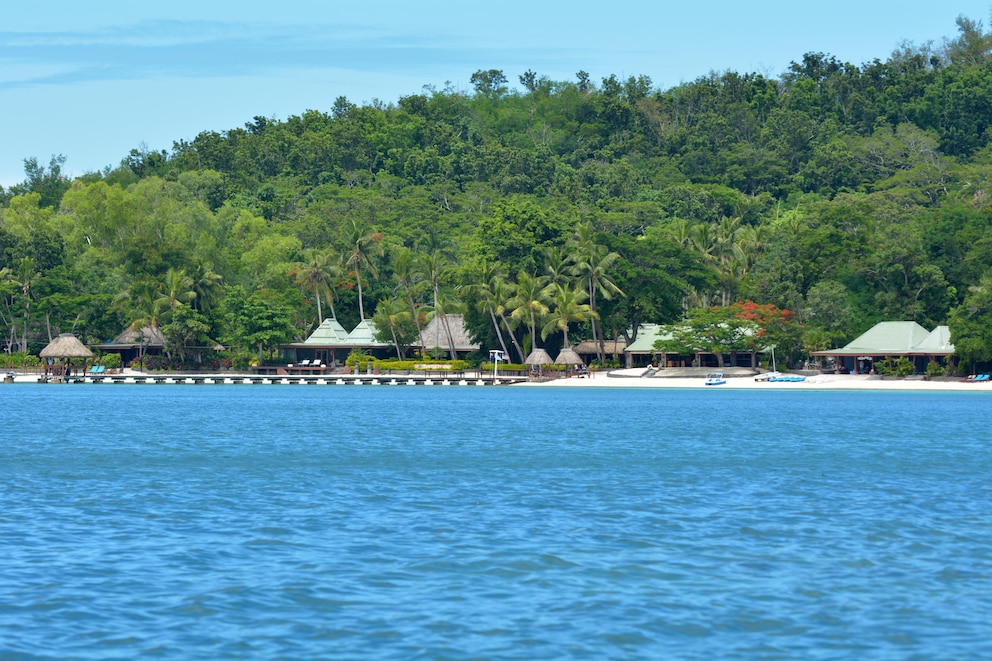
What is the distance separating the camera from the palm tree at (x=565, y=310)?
84.7 meters

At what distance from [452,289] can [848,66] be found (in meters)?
83.7

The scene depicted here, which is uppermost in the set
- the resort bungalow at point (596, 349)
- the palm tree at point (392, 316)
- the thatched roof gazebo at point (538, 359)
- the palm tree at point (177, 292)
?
the palm tree at point (177, 292)

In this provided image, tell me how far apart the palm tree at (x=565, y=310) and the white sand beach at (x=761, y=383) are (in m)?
3.74

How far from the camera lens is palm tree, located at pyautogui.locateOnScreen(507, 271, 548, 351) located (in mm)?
85375

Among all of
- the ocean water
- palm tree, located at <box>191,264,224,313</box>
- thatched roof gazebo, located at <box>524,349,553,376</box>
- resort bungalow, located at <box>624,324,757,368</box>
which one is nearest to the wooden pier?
thatched roof gazebo, located at <box>524,349,553,376</box>

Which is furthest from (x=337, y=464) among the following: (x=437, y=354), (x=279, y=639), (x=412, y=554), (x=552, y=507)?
(x=437, y=354)

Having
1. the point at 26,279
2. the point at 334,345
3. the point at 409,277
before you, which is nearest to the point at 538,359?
the point at 409,277

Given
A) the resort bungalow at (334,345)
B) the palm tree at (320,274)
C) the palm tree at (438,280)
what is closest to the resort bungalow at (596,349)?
the palm tree at (438,280)

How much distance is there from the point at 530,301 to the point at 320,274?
66.0ft

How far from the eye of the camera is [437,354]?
95.3 m

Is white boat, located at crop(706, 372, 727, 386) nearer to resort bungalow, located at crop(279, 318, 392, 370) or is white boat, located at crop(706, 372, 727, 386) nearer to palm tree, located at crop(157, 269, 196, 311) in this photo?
resort bungalow, located at crop(279, 318, 392, 370)

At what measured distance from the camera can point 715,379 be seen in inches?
3334

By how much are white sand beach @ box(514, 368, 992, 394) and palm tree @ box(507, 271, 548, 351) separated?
4.60 m

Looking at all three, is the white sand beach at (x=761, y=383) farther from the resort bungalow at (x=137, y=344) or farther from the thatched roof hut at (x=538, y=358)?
the resort bungalow at (x=137, y=344)
